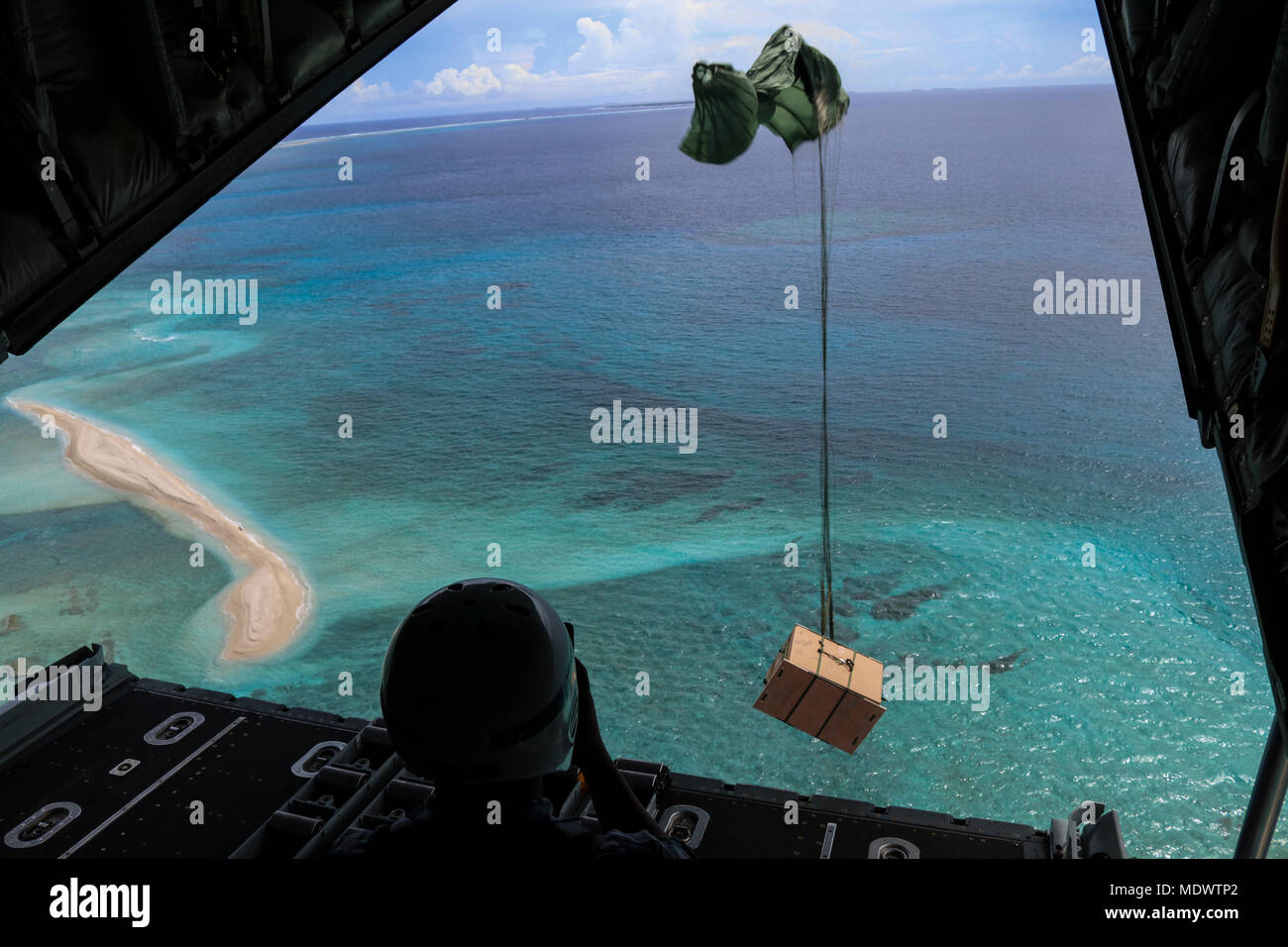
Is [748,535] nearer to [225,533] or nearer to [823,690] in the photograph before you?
[225,533]

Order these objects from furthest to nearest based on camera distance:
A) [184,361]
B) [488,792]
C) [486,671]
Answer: [184,361], [486,671], [488,792]

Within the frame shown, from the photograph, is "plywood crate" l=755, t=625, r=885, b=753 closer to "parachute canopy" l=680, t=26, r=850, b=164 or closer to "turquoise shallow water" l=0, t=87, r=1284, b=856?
"parachute canopy" l=680, t=26, r=850, b=164

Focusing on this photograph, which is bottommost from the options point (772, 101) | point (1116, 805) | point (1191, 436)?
point (1116, 805)

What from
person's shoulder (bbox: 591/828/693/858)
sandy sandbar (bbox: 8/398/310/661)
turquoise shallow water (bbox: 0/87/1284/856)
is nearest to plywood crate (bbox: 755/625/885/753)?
person's shoulder (bbox: 591/828/693/858)

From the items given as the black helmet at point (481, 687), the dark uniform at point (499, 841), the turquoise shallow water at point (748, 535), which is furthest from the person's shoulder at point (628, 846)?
the turquoise shallow water at point (748, 535)

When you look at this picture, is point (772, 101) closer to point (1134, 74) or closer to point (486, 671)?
point (1134, 74)
